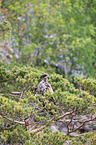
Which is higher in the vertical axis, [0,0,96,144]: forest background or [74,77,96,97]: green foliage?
[74,77,96,97]: green foliage

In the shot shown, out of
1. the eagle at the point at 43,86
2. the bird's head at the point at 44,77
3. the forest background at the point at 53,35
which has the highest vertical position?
the bird's head at the point at 44,77

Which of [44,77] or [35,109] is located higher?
[44,77]

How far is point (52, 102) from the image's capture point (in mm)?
3611

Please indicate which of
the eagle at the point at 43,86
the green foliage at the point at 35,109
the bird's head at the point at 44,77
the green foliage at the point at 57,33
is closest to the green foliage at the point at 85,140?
the green foliage at the point at 35,109

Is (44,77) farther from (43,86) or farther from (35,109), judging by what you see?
(35,109)

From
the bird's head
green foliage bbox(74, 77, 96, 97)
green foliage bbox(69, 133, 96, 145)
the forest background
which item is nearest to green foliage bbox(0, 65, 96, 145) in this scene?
green foliage bbox(69, 133, 96, 145)

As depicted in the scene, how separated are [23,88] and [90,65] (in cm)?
766

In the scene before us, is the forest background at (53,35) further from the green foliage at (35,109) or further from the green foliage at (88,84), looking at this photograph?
the green foliage at (35,109)

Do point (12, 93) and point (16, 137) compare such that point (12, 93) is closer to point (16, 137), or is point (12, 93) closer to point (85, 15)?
point (16, 137)

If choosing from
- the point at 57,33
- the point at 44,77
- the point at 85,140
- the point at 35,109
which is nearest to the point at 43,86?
the point at 44,77

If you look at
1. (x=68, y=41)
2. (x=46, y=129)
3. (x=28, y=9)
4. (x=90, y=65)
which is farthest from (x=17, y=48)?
A: (x=46, y=129)

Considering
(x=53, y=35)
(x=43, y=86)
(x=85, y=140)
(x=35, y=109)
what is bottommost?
(x=53, y=35)

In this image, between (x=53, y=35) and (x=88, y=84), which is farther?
(x=53, y=35)

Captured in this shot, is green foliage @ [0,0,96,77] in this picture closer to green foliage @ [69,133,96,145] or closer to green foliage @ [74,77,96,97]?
green foliage @ [74,77,96,97]
